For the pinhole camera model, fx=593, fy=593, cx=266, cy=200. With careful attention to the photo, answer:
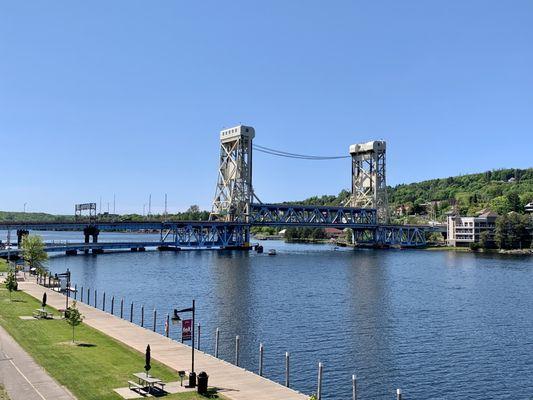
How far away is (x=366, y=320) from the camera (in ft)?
197

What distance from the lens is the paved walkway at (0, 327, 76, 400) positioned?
27.1 meters

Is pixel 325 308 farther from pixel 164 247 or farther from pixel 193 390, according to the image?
pixel 164 247

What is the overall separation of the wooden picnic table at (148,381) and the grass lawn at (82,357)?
96cm

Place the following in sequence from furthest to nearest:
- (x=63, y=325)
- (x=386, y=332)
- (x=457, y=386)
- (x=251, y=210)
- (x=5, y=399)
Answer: (x=251, y=210) < (x=386, y=332) < (x=63, y=325) < (x=457, y=386) < (x=5, y=399)

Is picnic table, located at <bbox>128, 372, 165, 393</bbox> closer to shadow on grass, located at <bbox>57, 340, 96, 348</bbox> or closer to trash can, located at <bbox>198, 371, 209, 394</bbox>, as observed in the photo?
trash can, located at <bbox>198, 371, 209, 394</bbox>

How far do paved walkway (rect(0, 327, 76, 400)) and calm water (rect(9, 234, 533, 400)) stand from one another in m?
14.3

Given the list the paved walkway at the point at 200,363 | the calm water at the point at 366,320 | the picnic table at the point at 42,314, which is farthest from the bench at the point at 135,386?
the picnic table at the point at 42,314

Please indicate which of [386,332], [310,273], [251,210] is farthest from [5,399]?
[251,210]

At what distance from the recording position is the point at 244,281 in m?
96.1

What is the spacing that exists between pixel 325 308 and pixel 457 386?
30774mm

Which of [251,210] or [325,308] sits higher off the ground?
[251,210]

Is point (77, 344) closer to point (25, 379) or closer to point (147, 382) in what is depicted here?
point (25, 379)

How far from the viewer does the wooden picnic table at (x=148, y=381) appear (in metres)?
28.8

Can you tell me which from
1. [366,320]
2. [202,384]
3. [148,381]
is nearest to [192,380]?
[202,384]
